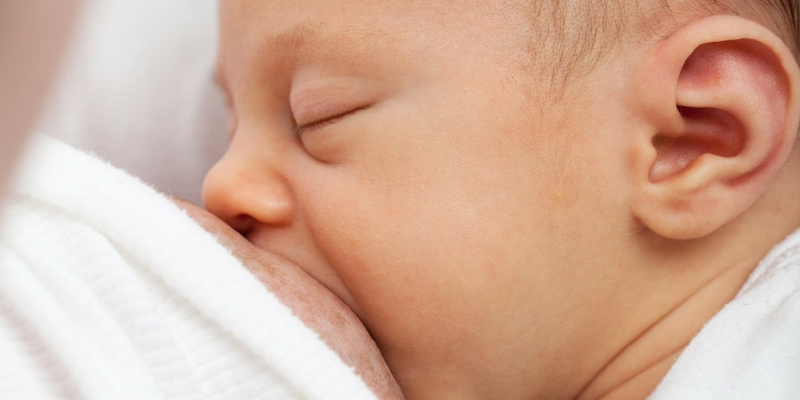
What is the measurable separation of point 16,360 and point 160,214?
0.66 feet

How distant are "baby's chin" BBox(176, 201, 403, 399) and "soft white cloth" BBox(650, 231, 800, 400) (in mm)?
356

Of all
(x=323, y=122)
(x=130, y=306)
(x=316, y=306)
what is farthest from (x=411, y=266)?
(x=130, y=306)

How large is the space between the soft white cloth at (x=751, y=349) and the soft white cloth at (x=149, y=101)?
108 centimetres

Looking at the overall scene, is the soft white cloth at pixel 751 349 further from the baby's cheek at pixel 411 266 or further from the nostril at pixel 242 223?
the nostril at pixel 242 223

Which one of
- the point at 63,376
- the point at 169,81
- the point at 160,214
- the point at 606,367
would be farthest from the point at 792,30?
the point at 169,81

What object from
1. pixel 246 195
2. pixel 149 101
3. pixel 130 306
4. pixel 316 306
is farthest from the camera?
pixel 149 101

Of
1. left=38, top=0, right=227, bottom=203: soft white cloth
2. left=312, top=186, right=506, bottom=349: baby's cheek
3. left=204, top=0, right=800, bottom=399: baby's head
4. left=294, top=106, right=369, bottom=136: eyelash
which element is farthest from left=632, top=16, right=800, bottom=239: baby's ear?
left=38, top=0, right=227, bottom=203: soft white cloth

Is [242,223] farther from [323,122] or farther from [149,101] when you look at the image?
[149,101]

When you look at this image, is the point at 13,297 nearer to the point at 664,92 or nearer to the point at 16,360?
the point at 16,360

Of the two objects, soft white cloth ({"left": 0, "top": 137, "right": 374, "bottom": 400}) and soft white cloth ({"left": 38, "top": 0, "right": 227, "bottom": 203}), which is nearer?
soft white cloth ({"left": 0, "top": 137, "right": 374, "bottom": 400})

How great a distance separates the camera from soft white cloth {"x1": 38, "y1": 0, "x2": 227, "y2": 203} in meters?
1.69

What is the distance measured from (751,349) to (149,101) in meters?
1.34

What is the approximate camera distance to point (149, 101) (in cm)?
174

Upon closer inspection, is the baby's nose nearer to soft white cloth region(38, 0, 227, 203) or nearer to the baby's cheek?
the baby's cheek
